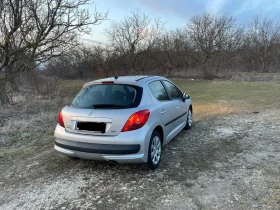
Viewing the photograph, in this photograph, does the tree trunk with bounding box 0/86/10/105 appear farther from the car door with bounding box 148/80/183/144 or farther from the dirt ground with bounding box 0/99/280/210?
the car door with bounding box 148/80/183/144

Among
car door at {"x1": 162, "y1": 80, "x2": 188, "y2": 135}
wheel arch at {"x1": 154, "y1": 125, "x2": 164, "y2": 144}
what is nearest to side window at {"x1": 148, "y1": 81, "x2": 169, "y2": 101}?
car door at {"x1": 162, "y1": 80, "x2": 188, "y2": 135}

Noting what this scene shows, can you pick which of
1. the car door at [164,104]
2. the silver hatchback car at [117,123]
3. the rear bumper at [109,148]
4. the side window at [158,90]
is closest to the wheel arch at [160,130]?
the silver hatchback car at [117,123]

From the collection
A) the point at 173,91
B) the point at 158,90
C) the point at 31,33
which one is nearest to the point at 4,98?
the point at 31,33

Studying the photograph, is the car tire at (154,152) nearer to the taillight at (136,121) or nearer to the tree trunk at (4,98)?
the taillight at (136,121)

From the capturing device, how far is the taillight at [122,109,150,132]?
3.28 m

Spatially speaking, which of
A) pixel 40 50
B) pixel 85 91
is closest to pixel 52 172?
pixel 85 91

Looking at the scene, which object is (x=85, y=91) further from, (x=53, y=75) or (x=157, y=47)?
(x=157, y=47)

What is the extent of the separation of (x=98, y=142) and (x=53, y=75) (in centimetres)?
1102

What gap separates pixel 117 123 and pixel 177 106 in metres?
1.93

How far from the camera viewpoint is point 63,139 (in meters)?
3.64

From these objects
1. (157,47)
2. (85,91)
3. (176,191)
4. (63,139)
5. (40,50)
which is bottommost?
(176,191)

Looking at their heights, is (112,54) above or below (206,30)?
below

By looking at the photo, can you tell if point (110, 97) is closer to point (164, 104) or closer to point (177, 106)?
point (164, 104)

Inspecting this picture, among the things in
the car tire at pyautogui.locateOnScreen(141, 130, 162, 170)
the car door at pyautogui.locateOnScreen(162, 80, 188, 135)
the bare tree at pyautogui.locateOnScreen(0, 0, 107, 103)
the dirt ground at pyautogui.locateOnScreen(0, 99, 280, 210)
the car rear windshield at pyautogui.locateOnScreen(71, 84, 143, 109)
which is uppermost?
the bare tree at pyautogui.locateOnScreen(0, 0, 107, 103)
